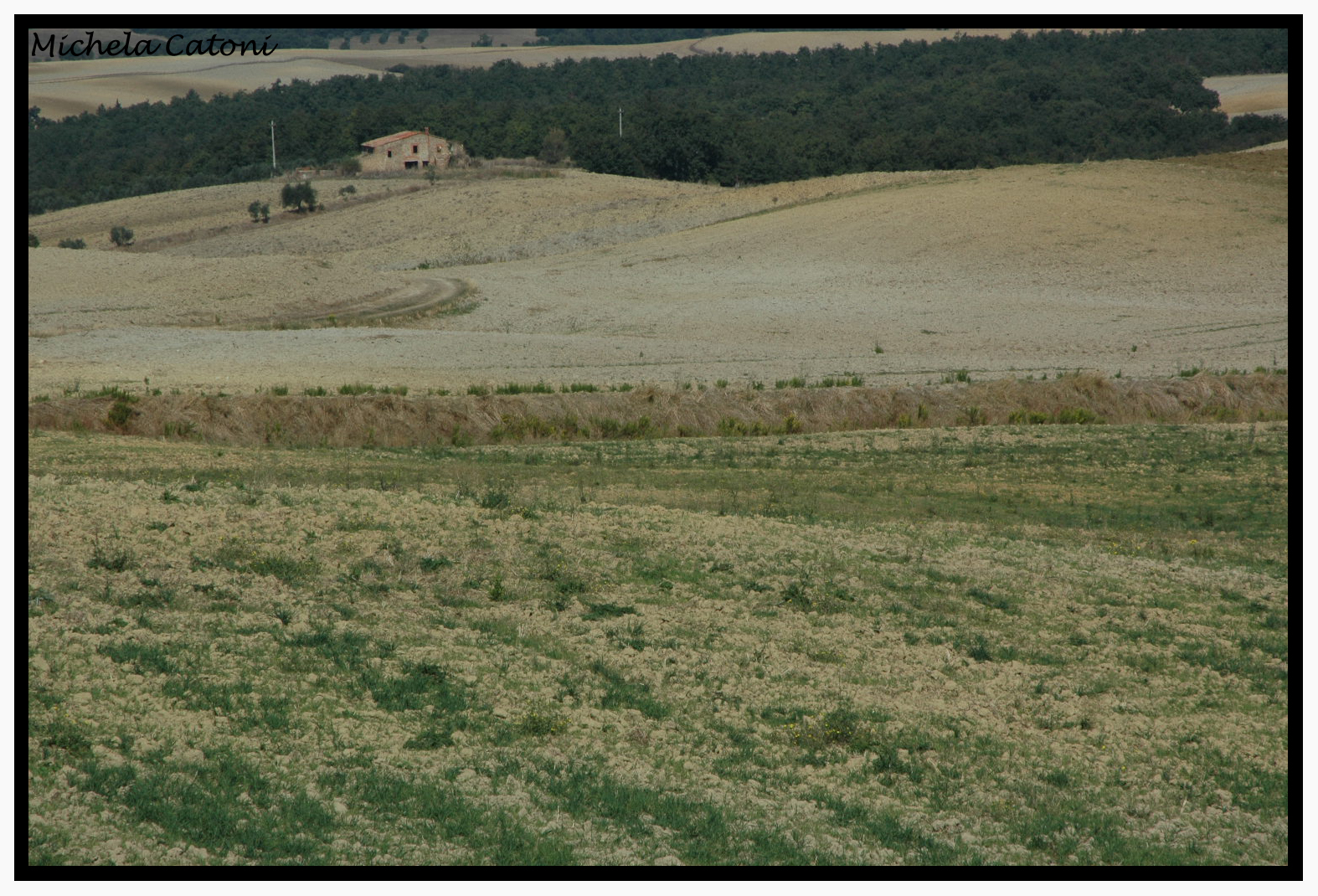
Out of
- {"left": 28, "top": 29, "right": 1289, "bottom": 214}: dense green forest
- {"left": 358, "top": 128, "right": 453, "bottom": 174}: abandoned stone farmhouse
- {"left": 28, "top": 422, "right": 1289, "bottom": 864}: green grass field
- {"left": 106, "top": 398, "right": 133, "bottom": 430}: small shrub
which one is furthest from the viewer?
{"left": 28, "top": 29, "right": 1289, "bottom": 214}: dense green forest

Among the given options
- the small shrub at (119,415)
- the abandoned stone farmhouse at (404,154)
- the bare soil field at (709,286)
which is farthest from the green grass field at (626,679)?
the abandoned stone farmhouse at (404,154)

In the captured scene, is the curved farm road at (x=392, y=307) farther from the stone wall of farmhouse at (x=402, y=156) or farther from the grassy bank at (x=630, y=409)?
the stone wall of farmhouse at (x=402, y=156)

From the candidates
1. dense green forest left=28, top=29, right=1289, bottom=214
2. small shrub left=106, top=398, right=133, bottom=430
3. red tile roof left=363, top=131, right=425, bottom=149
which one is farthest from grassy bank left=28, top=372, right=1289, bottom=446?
red tile roof left=363, top=131, right=425, bottom=149

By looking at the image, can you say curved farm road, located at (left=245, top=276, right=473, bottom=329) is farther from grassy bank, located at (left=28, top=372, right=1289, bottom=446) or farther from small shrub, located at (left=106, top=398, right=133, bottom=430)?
small shrub, located at (left=106, top=398, right=133, bottom=430)

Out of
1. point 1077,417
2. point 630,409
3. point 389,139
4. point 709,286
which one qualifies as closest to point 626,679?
point 630,409

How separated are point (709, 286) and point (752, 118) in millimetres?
76843

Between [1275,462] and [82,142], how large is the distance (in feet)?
429

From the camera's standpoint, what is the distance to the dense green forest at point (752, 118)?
358ft

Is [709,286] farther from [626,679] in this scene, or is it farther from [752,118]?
[752,118]

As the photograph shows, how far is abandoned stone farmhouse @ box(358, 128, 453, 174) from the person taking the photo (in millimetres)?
107500

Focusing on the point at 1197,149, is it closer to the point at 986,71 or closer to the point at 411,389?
the point at 986,71

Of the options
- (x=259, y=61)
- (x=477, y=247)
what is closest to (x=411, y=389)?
(x=477, y=247)

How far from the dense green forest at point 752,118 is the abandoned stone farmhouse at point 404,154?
5280 mm

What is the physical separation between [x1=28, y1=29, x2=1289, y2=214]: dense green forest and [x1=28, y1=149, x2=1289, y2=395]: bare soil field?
2653cm
